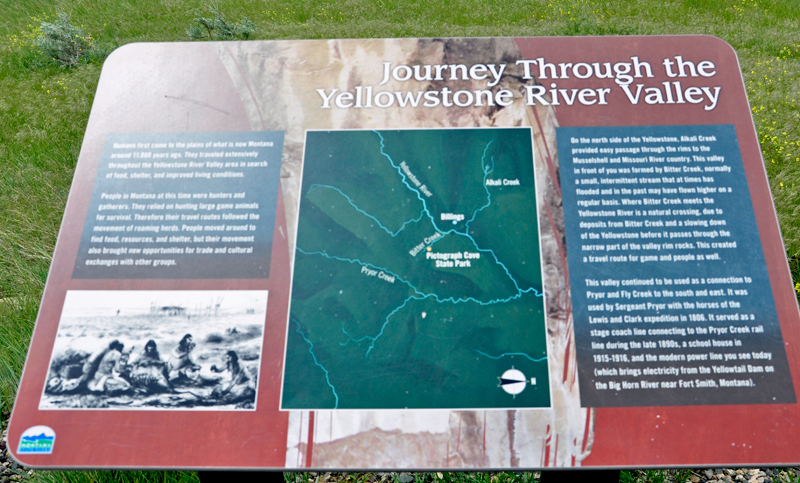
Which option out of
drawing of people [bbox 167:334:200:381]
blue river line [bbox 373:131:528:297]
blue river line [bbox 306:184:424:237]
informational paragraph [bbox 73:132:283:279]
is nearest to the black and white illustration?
drawing of people [bbox 167:334:200:381]

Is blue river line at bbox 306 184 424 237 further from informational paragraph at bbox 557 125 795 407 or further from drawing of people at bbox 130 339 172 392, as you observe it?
drawing of people at bbox 130 339 172 392

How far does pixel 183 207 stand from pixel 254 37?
425 centimetres

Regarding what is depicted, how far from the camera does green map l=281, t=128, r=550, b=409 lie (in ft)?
5.88

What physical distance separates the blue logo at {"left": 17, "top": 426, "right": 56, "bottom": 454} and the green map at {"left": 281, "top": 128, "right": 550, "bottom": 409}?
0.86 m

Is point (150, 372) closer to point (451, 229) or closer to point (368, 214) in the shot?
point (368, 214)

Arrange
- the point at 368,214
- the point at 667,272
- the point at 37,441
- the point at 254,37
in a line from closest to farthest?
1. the point at 37,441
2. the point at 667,272
3. the point at 368,214
4. the point at 254,37

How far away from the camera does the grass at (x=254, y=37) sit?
131 inches

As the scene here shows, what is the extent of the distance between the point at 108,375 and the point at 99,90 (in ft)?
4.58

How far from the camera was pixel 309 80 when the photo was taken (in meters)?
2.28

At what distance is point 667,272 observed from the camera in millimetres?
1908

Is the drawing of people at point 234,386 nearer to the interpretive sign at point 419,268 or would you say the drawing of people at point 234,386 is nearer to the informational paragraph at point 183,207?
the interpretive sign at point 419,268

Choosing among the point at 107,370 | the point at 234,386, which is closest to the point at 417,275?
the point at 234,386

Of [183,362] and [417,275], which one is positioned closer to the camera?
[183,362]

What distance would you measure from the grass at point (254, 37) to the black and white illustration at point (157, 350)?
752mm
